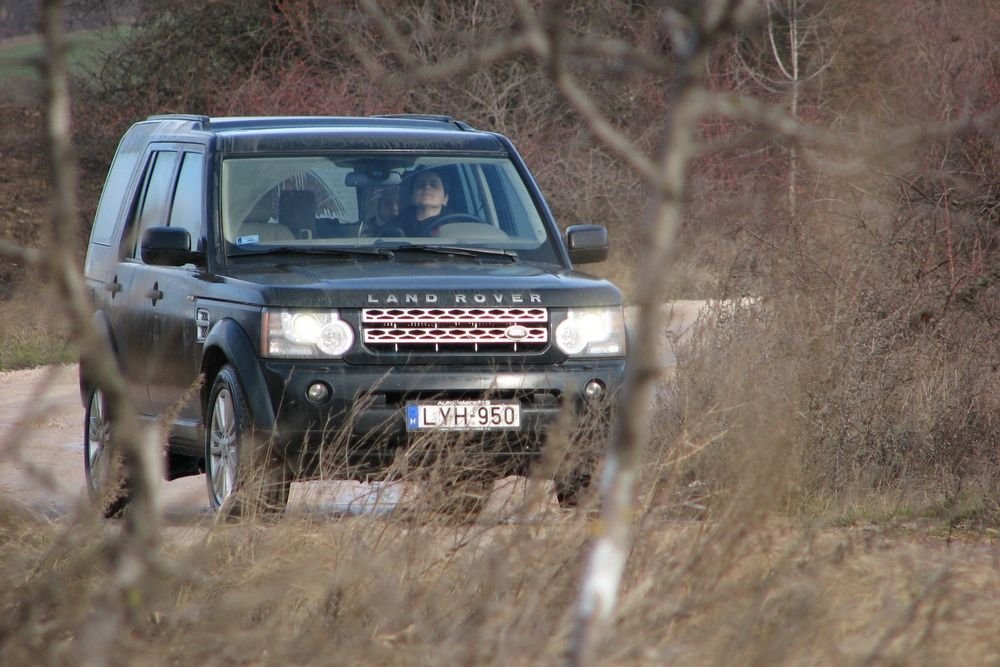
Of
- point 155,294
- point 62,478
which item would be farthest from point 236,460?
point 62,478

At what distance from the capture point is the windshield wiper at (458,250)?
803cm

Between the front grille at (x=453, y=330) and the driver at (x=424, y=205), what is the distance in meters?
1.16

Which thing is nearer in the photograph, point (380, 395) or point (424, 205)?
point (380, 395)

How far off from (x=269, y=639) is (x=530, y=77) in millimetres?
23474

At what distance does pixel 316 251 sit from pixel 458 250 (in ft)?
2.24

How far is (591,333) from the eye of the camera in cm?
743

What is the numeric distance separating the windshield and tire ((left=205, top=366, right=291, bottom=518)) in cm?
86

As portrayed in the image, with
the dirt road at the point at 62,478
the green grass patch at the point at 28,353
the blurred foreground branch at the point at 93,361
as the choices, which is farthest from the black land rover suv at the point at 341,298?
the green grass patch at the point at 28,353

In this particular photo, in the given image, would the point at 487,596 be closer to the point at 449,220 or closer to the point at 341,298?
the point at 341,298

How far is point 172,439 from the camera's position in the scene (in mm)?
8391

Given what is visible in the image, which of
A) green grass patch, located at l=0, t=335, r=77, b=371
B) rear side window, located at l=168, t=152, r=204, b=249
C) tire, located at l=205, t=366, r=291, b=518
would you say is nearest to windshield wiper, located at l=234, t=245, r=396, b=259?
rear side window, located at l=168, t=152, r=204, b=249

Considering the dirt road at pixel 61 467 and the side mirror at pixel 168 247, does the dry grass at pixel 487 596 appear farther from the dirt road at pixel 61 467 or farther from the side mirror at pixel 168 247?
the side mirror at pixel 168 247

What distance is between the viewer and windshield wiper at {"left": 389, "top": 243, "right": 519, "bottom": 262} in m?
8.03

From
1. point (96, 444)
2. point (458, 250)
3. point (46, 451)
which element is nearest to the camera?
point (458, 250)
